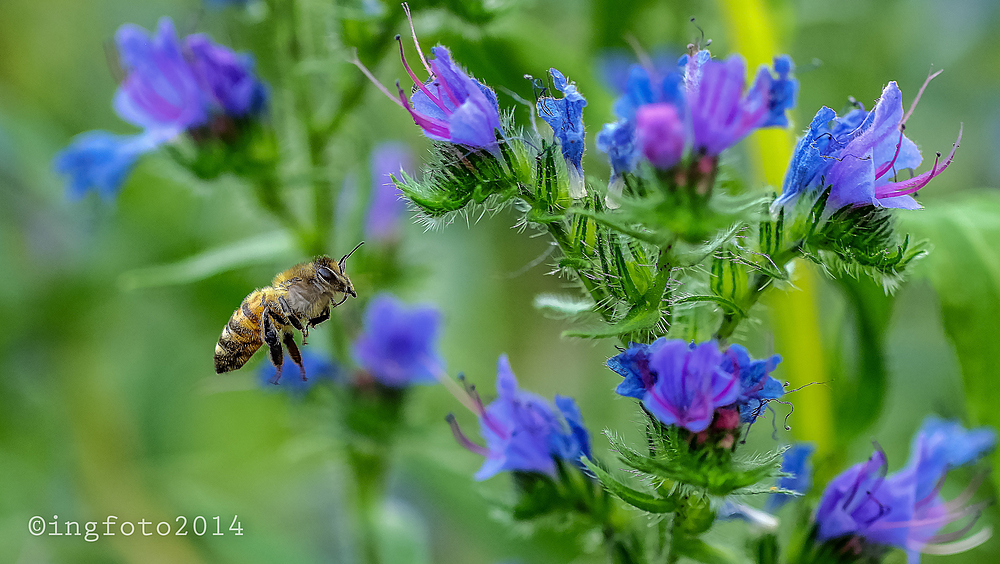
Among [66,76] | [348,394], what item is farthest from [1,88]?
[348,394]

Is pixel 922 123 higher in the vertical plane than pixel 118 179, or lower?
higher

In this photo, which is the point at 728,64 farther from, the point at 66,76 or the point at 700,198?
the point at 66,76

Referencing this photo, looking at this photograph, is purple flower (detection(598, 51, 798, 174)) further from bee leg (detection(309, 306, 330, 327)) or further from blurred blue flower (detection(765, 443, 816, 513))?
bee leg (detection(309, 306, 330, 327))

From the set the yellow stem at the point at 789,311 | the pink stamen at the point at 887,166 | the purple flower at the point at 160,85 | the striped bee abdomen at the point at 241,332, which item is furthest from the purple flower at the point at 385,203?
the pink stamen at the point at 887,166

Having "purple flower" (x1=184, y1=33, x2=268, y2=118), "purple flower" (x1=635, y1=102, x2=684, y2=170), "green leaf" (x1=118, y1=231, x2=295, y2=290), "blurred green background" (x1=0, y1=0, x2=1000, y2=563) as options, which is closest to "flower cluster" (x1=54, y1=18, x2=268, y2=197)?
"purple flower" (x1=184, y1=33, x2=268, y2=118)

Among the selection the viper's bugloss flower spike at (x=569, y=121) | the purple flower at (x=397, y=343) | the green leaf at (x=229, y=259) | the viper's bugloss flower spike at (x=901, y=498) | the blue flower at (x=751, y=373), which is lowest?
the viper's bugloss flower spike at (x=901, y=498)

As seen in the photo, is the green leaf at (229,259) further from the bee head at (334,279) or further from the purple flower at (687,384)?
the purple flower at (687,384)

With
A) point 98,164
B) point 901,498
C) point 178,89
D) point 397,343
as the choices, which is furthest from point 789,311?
point 98,164
